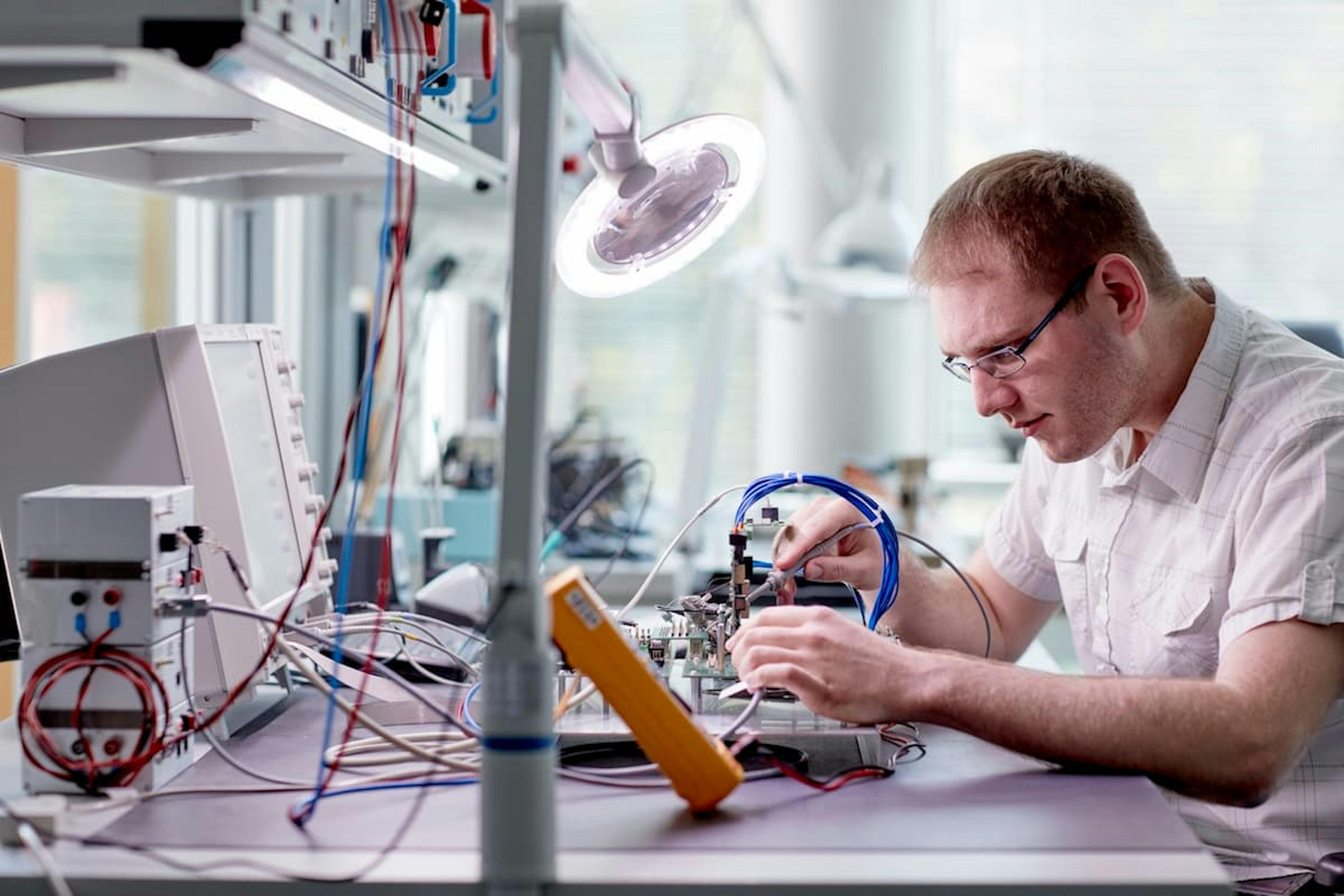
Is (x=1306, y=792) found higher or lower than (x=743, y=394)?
lower

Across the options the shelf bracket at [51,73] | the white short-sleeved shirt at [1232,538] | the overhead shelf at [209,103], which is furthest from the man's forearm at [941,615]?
the shelf bracket at [51,73]

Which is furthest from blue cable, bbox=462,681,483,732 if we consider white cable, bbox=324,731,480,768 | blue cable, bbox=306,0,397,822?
blue cable, bbox=306,0,397,822

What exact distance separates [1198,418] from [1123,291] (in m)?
0.17

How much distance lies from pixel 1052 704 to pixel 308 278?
2268mm

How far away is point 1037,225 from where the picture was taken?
1527 millimetres

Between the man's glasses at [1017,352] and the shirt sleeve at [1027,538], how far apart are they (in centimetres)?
37

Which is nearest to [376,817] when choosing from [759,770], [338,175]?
[759,770]

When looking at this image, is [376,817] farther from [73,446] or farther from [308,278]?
[308,278]

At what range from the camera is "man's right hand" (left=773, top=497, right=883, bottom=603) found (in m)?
1.64

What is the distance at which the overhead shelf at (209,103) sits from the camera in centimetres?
102

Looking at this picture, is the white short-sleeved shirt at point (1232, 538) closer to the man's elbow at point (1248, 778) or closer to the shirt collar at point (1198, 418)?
the shirt collar at point (1198, 418)

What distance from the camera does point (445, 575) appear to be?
2.04 meters

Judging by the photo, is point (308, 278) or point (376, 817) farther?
point (308, 278)

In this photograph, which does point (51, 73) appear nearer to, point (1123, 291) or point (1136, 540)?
point (1123, 291)
